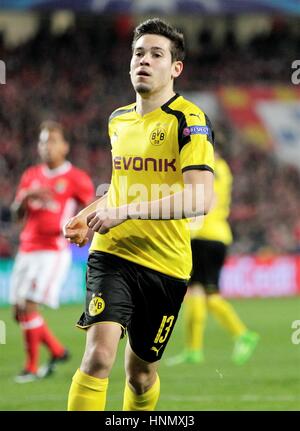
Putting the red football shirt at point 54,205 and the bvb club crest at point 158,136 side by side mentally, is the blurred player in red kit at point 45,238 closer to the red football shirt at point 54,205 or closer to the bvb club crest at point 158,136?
the red football shirt at point 54,205

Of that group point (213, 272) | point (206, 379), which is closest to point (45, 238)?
point (213, 272)

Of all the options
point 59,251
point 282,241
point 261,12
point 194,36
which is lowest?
point 59,251

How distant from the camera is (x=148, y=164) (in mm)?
5137

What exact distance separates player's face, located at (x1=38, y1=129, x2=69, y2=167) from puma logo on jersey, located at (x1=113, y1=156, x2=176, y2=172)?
384 cm

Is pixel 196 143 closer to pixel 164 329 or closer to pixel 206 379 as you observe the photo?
pixel 164 329

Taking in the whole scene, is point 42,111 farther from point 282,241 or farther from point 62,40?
point 282,241

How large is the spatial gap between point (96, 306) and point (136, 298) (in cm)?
28

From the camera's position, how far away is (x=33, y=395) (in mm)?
7656

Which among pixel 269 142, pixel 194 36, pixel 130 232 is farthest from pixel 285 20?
pixel 130 232

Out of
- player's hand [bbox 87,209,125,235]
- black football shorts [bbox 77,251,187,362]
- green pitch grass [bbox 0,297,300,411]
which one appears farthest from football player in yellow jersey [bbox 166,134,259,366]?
player's hand [bbox 87,209,125,235]

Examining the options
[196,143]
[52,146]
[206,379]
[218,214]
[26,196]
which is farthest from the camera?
[218,214]

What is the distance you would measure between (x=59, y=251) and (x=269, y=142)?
17.8 meters

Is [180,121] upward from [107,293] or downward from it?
upward

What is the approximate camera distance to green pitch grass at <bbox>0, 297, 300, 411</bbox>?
7168mm
